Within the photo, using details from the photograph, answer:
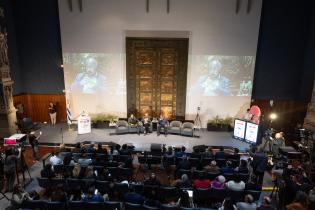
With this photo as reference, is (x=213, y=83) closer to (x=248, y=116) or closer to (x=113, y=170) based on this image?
(x=248, y=116)

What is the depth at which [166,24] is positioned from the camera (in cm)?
1486

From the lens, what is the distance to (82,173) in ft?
28.8

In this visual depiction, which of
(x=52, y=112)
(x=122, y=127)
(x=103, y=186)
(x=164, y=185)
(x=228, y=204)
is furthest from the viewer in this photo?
(x=52, y=112)

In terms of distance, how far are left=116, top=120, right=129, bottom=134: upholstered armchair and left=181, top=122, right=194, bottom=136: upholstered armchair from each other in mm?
3024

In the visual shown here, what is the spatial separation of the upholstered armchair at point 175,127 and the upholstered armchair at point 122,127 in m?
2.33

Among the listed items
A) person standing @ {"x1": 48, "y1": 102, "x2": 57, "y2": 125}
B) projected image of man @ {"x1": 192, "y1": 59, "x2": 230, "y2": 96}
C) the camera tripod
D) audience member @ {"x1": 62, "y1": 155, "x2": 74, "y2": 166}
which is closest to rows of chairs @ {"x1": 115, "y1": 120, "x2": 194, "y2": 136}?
the camera tripod

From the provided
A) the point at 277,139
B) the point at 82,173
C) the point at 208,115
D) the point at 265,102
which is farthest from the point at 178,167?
the point at 265,102

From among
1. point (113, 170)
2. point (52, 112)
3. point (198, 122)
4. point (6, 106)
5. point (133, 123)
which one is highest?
point (6, 106)

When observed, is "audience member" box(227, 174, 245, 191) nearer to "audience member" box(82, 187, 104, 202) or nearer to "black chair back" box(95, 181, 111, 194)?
"black chair back" box(95, 181, 111, 194)

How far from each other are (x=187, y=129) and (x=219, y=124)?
6.96ft

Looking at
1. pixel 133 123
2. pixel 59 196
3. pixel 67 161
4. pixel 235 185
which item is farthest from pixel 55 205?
pixel 133 123

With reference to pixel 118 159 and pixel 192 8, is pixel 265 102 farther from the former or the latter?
pixel 118 159

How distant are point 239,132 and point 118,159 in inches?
266

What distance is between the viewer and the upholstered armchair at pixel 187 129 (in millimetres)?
14469
